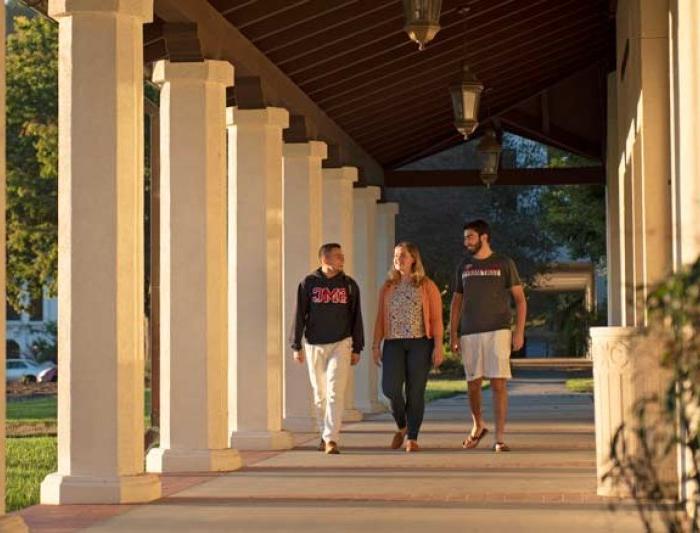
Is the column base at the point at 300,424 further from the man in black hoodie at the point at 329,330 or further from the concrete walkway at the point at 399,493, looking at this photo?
the man in black hoodie at the point at 329,330

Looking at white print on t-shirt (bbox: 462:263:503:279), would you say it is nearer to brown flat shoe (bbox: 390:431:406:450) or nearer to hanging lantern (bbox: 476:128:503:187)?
brown flat shoe (bbox: 390:431:406:450)

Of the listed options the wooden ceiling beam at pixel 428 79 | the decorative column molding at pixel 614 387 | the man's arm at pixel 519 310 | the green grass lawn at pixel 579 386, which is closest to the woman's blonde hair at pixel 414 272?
the man's arm at pixel 519 310

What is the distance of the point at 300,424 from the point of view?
17.6 metres

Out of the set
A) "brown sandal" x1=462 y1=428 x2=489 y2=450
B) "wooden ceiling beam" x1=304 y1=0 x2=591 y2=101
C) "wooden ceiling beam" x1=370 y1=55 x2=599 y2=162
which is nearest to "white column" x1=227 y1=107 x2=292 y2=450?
"brown sandal" x1=462 y1=428 x2=489 y2=450

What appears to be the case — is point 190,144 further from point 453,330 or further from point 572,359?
point 572,359

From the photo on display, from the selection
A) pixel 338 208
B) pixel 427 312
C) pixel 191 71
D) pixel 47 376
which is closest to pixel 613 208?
pixel 338 208

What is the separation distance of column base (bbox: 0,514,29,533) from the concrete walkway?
34.7 inches

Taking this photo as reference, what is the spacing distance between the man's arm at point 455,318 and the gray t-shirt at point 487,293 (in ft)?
0.25

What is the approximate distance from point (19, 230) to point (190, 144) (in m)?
29.1

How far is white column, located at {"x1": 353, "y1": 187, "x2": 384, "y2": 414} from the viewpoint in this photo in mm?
22516

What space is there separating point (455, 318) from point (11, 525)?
21.9 ft

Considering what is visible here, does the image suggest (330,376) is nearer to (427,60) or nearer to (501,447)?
(501,447)

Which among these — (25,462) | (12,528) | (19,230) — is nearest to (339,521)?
(12,528)

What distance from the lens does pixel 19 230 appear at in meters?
40.7
